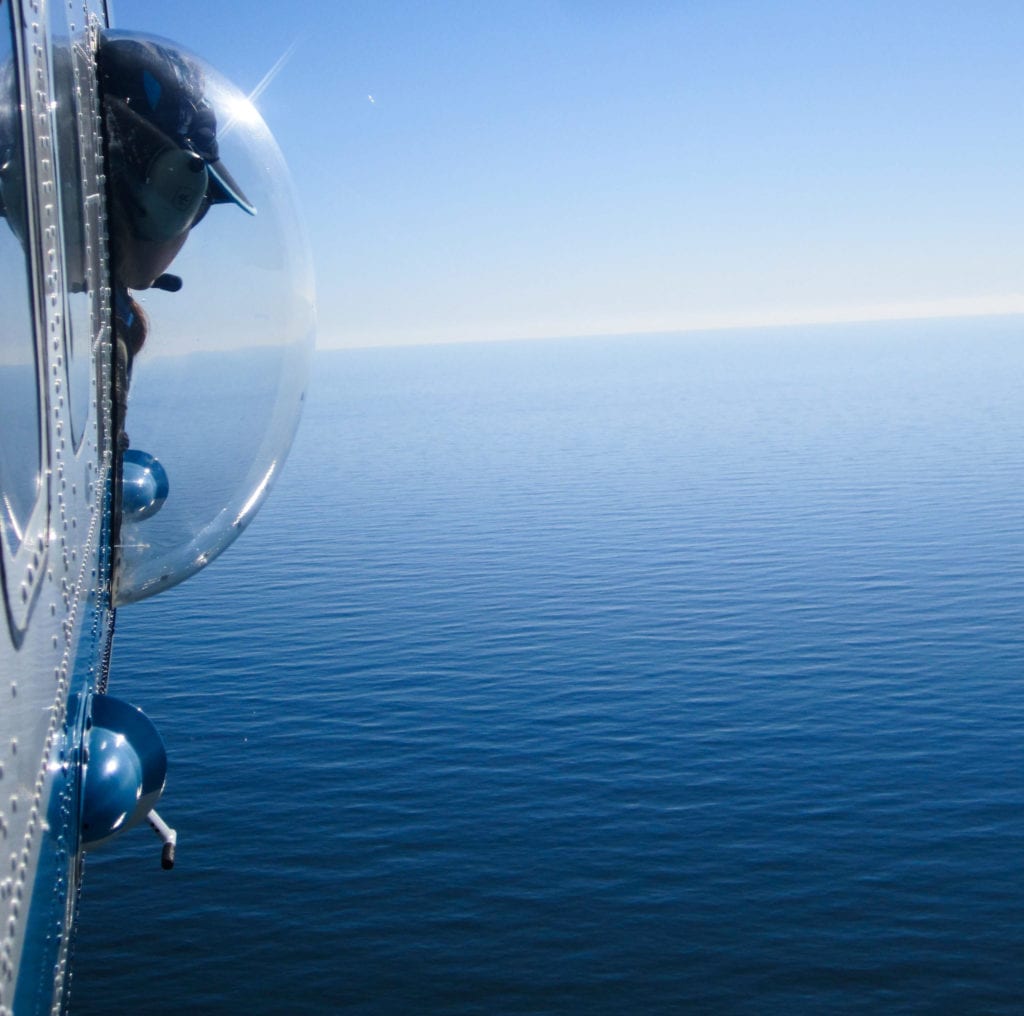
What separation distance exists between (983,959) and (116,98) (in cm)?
4175

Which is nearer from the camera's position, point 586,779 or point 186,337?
point 186,337

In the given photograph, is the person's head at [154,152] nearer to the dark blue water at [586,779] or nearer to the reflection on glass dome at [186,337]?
the reflection on glass dome at [186,337]

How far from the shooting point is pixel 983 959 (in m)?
39.6

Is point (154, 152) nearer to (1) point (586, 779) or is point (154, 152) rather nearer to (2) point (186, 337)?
(2) point (186, 337)

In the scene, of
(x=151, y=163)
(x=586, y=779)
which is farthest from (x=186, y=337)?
(x=586, y=779)

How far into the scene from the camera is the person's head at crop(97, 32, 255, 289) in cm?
604

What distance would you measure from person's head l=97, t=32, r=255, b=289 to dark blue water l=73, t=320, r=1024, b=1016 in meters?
37.1

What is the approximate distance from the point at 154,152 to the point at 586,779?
155 ft

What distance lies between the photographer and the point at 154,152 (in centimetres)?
614

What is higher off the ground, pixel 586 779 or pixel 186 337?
pixel 586 779

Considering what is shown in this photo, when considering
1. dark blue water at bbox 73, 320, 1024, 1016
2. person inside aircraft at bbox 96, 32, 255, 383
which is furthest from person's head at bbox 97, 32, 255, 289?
dark blue water at bbox 73, 320, 1024, 1016

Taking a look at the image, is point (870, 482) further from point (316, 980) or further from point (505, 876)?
point (316, 980)

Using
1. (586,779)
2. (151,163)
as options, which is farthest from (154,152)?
(586,779)

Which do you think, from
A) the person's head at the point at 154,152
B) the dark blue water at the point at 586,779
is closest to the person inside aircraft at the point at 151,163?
the person's head at the point at 154,152
